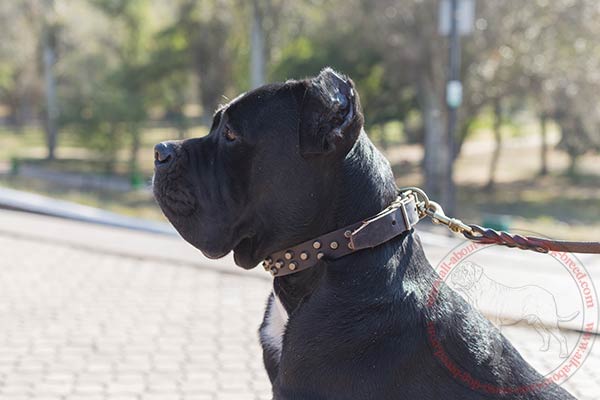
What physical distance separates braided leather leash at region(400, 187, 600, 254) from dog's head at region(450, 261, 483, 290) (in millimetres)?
199

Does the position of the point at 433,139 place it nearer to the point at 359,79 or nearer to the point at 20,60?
the point at 359,79

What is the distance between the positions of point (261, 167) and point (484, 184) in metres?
26.2

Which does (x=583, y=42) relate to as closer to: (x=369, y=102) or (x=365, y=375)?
(x=369, y=102)

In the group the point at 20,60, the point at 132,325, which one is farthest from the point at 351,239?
the point at 20,60

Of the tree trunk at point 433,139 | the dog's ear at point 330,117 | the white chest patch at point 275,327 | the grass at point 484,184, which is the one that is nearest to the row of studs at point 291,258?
the white chest patch at point 275,327

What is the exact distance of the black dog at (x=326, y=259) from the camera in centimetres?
211

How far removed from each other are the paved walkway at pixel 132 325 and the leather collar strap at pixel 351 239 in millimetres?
2122

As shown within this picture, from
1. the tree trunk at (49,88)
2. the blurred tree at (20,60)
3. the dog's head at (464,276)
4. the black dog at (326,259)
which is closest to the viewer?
the black dog at (326,259)

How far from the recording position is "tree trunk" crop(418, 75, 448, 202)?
21.8 metres

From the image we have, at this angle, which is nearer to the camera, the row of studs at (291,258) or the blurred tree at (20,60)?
the row of studs at (291,258)

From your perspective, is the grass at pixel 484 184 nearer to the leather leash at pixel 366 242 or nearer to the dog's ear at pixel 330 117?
the leather leash at pixel 366 242

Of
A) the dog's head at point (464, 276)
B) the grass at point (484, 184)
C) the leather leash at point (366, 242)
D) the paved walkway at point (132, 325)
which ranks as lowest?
the grass at point (484, 184)

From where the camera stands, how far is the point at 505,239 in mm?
2490

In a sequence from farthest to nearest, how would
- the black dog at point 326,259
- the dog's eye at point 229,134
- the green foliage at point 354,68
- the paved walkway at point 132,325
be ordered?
1. the green foliage at point 354,68
2. the paved walkway at point 132,325
3. the dog's eye at point 229,134
4. the black dog at point 326,259
